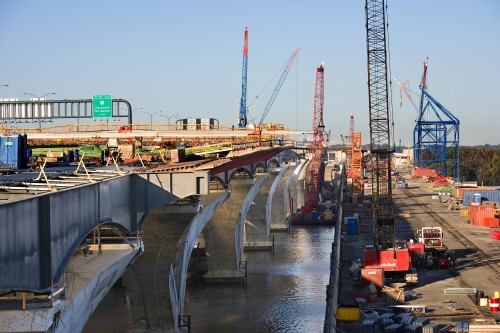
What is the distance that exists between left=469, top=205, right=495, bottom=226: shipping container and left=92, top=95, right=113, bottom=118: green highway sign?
4796 centimetres

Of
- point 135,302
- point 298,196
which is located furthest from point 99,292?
point 298,196

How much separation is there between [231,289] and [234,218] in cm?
844

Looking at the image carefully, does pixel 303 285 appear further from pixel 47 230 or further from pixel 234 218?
pixel 47 230

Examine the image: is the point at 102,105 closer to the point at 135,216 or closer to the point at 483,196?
the point at 483,196

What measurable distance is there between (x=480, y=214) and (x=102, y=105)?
49.7 meters

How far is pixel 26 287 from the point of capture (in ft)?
68.3

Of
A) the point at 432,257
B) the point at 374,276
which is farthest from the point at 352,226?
the point at 374,276

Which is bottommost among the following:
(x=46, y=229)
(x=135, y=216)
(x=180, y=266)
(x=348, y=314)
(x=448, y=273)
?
(x=448, y=273)

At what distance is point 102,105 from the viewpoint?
108 meters

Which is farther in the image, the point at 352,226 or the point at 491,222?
the point at 491,222

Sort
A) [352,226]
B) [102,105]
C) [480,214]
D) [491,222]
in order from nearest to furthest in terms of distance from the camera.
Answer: [352,226], [102,105], [491,222], [480,214]

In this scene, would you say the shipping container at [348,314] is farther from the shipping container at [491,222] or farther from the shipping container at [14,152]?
the shipping container at [491,222]

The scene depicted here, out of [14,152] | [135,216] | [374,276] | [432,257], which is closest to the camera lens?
[135,216]

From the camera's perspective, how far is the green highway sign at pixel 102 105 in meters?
108
